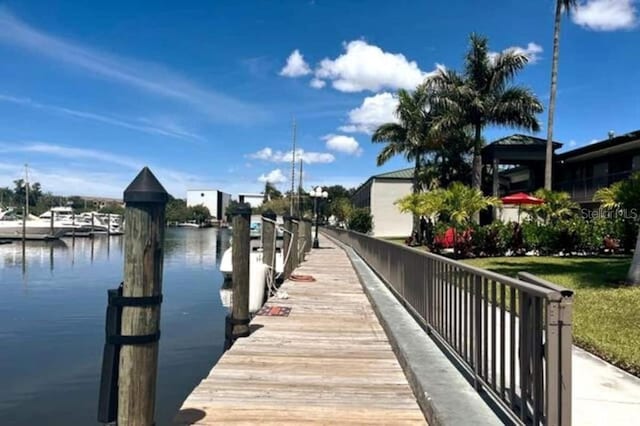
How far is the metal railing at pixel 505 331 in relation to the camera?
2693mm

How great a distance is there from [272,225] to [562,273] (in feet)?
24.5

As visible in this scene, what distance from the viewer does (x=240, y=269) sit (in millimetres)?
6969

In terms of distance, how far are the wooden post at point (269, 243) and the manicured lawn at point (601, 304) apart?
616 centimetres

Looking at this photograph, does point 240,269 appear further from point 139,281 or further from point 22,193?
point 22,193

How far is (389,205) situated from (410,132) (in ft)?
54.1

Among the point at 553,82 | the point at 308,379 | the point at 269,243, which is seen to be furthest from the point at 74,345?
the point at 553,82

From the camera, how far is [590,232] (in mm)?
19328

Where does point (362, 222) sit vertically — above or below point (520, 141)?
below

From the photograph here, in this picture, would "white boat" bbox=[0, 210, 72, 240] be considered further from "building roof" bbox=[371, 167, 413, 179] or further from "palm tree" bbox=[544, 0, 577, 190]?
"palm tree" bbox=[544, 0, 577, 190]

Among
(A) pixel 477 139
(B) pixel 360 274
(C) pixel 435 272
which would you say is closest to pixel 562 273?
(B) pixel 360 274

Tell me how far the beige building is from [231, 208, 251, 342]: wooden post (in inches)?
1763

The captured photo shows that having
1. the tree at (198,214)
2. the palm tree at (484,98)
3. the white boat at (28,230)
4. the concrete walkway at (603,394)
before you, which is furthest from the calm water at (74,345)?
the tree at (198,214)

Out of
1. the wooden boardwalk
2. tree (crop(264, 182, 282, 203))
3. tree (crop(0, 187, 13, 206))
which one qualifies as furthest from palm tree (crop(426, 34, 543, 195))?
tree (crop(0, 187, 13, 206))

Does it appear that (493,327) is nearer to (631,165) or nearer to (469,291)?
(469,291)
